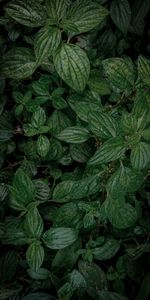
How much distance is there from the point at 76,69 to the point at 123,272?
0.67 meters

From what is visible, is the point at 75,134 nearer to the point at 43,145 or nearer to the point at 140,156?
the point at 43,145

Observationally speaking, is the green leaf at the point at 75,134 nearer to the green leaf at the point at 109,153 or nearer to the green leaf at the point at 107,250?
the green leaf at the point at 109,153

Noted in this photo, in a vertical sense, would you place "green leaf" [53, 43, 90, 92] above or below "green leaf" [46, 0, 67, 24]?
below

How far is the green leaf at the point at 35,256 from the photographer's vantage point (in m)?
1.11

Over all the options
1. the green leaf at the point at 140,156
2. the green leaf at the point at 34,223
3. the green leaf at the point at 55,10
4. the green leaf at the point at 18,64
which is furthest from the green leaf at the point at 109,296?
the green leaf at the point at 55,10

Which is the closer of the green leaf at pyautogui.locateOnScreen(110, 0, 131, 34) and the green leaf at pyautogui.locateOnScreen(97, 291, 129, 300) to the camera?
the green leaf at pyautogui.locateOnScreen(97, 291, 129, 300)

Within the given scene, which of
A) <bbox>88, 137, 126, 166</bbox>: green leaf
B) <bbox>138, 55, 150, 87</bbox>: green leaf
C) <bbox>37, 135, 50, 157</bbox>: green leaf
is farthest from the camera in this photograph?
<bbox>37, 135, 50, 157</bbox>: green leaf

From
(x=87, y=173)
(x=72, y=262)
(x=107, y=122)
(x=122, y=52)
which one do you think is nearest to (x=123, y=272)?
(x=72, y=262)

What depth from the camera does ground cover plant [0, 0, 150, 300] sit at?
103 centimetres

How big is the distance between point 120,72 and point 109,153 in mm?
272

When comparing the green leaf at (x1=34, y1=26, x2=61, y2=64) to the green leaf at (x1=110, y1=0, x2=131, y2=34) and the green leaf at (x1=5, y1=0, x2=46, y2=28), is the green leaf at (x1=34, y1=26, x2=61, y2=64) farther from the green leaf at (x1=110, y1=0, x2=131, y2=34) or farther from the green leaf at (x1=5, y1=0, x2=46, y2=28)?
the green leaf at (x1=110, y1=0, x2=131, y2=34)

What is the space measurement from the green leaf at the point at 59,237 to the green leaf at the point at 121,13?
0.67m

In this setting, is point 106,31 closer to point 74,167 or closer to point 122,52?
point 122,52

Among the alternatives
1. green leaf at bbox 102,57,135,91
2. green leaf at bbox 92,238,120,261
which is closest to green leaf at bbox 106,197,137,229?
green leaf at bbox 92,238,120,261
